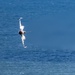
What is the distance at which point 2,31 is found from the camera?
77500 mm

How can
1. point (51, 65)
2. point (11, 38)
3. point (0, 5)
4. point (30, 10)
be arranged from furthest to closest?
1. point (0, 5)
2. point (30, 10)
3. point (11, 38)
4. point (51, 65)

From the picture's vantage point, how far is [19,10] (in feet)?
324

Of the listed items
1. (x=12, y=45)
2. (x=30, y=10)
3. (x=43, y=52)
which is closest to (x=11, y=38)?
(x=12, y=45)

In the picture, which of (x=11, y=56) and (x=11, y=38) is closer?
(x=11, y=56)

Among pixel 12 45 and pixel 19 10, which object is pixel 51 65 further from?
pixel 19 10

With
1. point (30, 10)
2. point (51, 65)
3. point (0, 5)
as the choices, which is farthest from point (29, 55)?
point (0, 5)

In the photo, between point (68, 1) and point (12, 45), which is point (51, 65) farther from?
point (68, 1)

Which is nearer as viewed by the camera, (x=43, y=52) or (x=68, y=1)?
(x=43, y=52)

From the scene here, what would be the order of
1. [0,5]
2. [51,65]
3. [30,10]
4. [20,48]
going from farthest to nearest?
[0,5]
[30,10]
[20,48]
[51,65]

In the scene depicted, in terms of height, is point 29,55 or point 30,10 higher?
point 30,10

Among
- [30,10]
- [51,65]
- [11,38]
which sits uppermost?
[30,10]

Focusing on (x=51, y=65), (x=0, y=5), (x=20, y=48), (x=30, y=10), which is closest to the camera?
(x=51, y=65)

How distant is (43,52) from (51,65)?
20.0ft

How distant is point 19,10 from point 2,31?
2168cm
